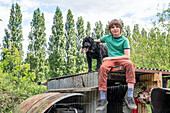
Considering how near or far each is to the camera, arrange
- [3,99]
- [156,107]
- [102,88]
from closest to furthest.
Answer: [156,107] < [102,88] < [3,99]

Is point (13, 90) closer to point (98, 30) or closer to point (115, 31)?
point (115, 31)

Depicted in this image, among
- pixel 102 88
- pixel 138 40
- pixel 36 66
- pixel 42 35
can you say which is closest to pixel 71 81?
pixel 102 88

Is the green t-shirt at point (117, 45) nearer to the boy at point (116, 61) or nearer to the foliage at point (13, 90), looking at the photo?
the boy at point (116, 61)

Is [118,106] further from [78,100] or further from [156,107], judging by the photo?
[156,107]

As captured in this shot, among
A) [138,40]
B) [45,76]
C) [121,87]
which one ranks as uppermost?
[138,40]

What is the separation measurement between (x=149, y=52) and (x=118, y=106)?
33.3 feet

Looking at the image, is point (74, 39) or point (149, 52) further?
point (74, 39)

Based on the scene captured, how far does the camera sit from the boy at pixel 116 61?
4636 millimetres

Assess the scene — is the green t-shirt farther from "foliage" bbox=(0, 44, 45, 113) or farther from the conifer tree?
the conifer tree

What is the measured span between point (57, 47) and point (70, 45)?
6.19ft

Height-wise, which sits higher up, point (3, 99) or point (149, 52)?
point (149, 52)

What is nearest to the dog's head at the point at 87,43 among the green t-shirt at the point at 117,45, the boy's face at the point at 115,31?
the green t-shirt at the point at 117,45

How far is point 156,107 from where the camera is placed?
14.0 feet

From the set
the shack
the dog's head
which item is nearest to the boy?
the dog's head
